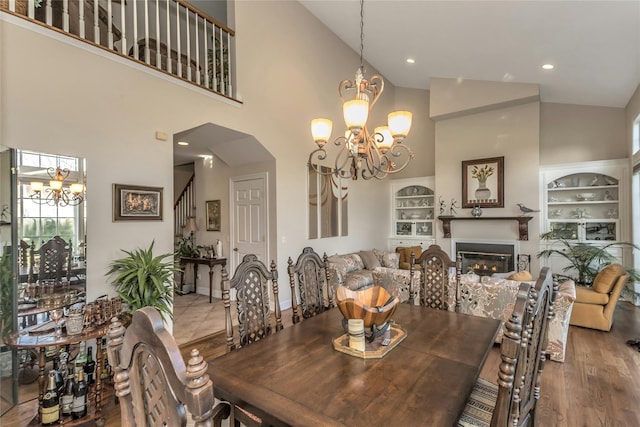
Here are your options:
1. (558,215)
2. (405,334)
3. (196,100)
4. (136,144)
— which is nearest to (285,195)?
(196,100)

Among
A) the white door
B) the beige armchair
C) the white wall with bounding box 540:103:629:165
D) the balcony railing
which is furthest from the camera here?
the white wall with bounding box 540:103:629:165

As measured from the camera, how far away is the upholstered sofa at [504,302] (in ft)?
10.3

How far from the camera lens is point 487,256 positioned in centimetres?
658

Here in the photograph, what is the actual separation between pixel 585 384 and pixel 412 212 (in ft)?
18.0

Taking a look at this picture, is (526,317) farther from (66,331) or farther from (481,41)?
(481,41)

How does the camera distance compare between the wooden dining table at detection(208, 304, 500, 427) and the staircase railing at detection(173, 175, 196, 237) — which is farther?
the staircase railing at detection(173, 175, 196, 237)

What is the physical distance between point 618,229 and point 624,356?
3.42 m

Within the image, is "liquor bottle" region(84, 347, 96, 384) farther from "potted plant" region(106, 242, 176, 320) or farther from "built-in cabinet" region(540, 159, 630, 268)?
"built-in cabinet" region(540, 159, 630, 268)

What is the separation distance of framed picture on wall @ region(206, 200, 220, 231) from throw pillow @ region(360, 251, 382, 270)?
2849 mm

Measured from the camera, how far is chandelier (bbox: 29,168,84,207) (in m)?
2.59


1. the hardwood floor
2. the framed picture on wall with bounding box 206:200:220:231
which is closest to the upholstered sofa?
the hardwood floor

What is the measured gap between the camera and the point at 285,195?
16.9 ft

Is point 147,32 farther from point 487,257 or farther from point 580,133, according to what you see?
point 580,133

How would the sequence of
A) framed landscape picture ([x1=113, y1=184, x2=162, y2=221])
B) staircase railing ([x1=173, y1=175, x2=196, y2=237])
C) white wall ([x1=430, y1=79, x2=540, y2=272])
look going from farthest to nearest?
staircase railing ([x1=173, y1=175, x2=196, y2=237]), white wall ([x1=430, y1=79, x2=540, y2=272]), framed landscape picture ([x1=113, y1=184, x2=162, y2=221])
